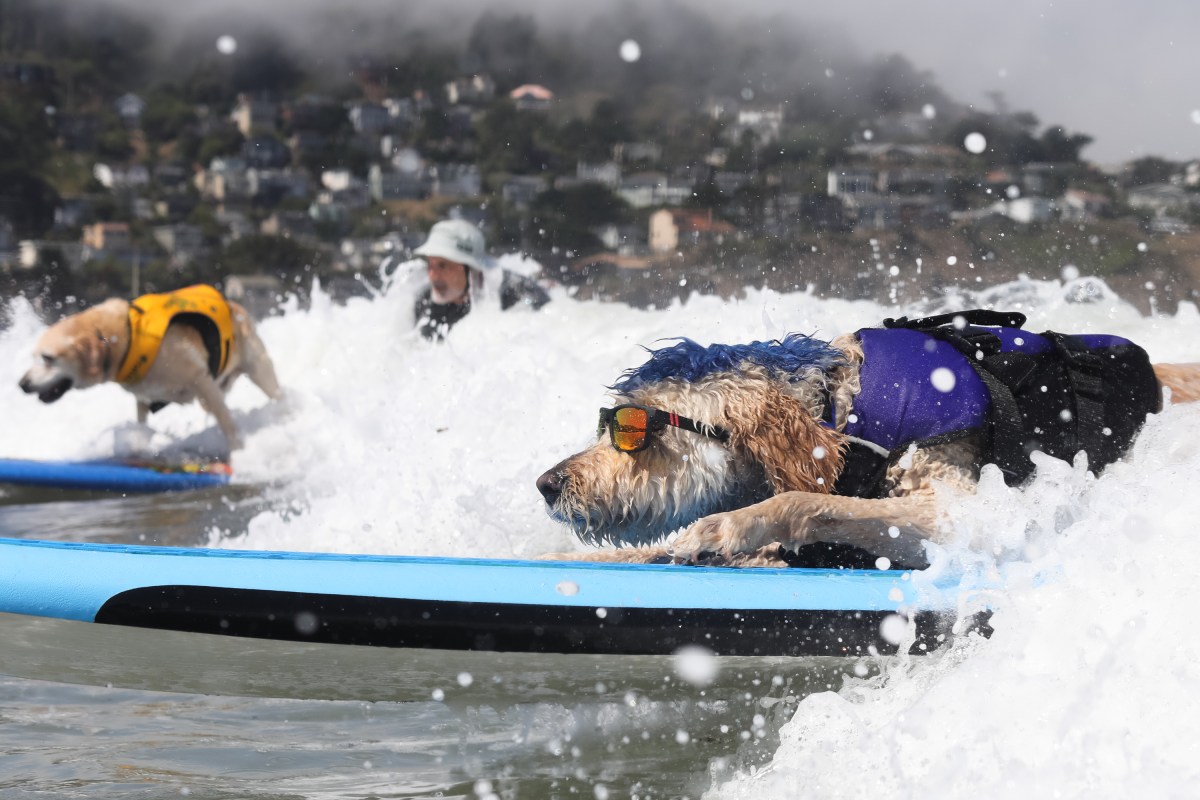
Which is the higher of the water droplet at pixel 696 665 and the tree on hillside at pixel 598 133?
the tree on hillside at pixel 598 133

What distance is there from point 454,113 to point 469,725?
209 ft

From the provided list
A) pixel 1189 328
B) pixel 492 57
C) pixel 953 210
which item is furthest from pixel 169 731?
pixel 492 57

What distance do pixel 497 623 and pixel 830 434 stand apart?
102 cm

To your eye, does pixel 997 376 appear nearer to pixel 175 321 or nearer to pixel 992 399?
pixel 992 399

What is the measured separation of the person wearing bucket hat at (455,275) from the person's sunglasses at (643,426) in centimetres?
543

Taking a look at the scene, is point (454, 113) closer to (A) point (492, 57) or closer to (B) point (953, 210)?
(A) point (492, 57)

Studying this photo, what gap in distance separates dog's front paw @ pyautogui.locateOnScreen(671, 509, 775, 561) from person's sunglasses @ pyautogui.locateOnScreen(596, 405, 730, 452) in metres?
0.22

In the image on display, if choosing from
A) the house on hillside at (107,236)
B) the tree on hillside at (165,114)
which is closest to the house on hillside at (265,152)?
the tree on hillside at (165,114)

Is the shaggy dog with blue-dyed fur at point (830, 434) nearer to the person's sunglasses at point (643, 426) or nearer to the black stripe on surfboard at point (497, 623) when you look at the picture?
the person's sunglasses at point (643, 426)

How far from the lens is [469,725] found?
11.1 feet

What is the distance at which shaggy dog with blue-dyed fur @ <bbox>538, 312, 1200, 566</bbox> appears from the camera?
128 inches

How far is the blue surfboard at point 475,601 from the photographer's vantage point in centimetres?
328

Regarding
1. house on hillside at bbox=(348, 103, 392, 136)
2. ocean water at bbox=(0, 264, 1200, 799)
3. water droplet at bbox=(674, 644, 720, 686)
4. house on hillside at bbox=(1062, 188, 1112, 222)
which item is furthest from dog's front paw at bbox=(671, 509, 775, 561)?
house on hillside at bbox=(348, 103, 392, 136)

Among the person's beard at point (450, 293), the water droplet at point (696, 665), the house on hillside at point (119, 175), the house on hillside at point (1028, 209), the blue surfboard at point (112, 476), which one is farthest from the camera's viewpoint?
the house on hillside at point (119, 175)
